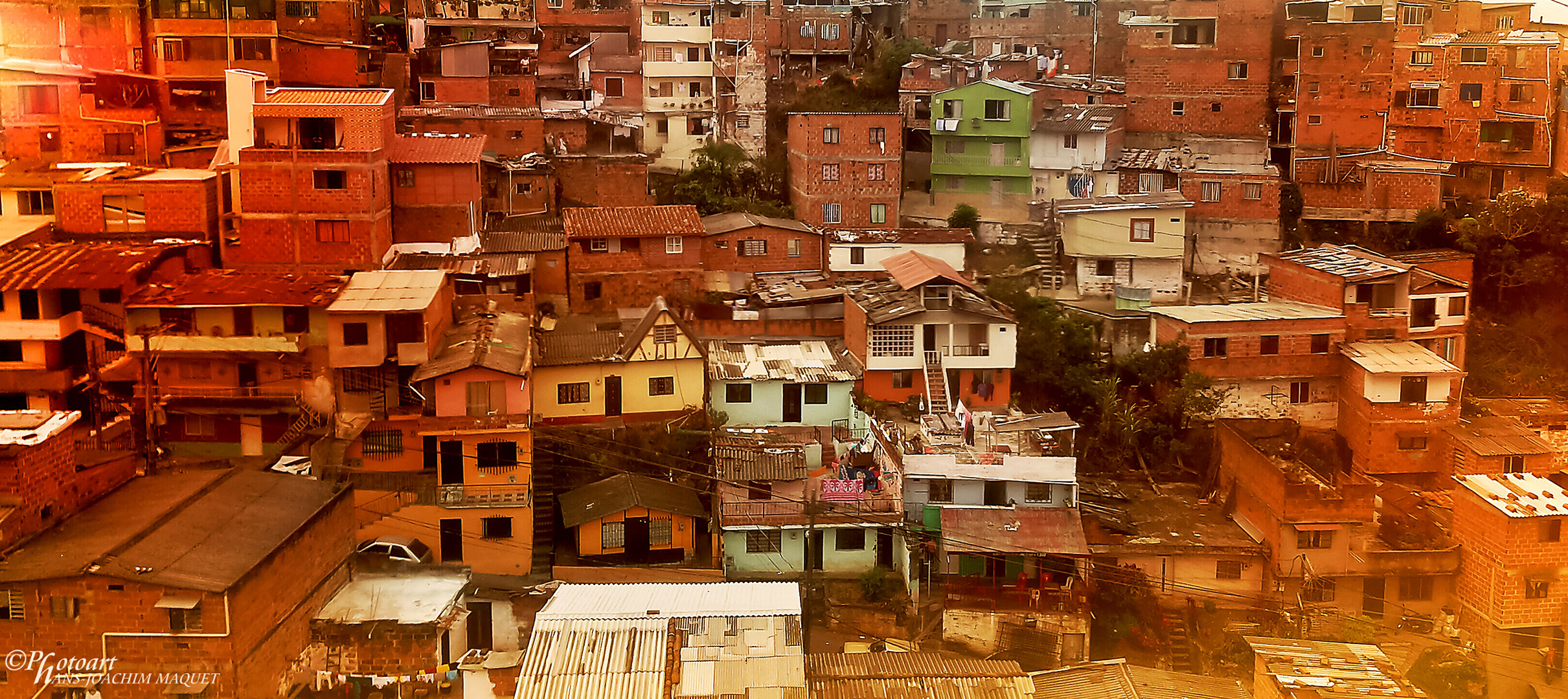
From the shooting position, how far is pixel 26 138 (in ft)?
90.4

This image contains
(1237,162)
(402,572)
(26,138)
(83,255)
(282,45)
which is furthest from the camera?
(1237,162)

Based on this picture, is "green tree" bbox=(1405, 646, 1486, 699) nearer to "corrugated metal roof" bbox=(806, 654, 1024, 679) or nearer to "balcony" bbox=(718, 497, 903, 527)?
"corrugated metal roof" bbox=(806, 654, 1024, 679)

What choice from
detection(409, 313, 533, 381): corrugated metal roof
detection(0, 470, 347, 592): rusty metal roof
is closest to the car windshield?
detection(0, 470, 347, 592): rusty metal roof

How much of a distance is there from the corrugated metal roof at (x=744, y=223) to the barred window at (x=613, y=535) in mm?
9838

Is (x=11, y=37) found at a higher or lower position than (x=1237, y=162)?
higher

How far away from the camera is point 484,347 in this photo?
21922 mm

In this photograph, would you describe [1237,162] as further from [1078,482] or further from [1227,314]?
[1078,482]

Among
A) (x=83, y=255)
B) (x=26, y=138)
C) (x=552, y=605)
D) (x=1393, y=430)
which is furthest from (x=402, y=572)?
(x=1393, y=430)

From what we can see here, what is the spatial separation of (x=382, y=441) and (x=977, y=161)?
57.7 feet

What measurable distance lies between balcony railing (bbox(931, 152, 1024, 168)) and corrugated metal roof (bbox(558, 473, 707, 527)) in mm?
14496

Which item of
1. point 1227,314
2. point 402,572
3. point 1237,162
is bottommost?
point 402,572

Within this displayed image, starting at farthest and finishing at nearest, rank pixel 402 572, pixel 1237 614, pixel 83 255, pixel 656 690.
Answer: pixel 83 255, pixel 1237 614, pixel 402 572, pixel 656 690

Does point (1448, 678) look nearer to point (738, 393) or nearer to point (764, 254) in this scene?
point (738, 393)

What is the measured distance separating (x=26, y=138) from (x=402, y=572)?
14.9 metres
